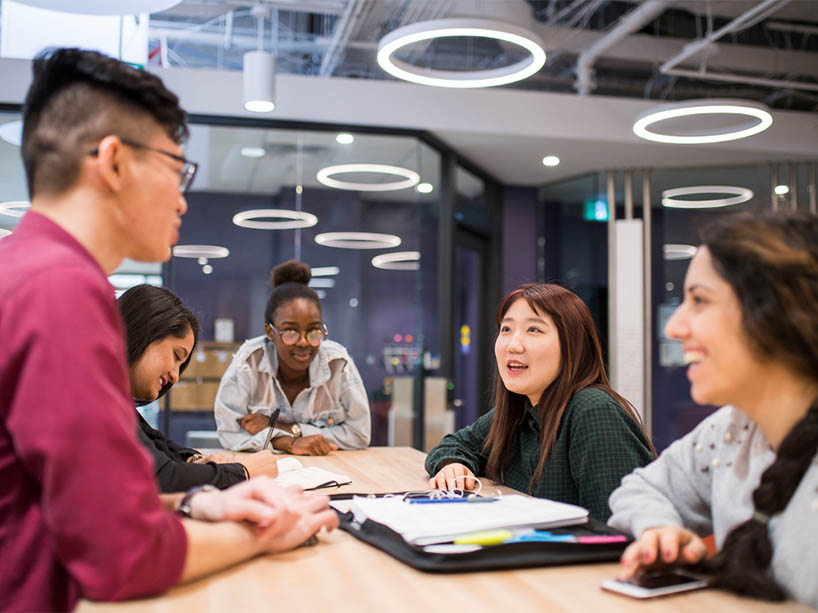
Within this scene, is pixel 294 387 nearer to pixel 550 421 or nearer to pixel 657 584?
pixel 550 421

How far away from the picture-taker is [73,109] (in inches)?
47.9

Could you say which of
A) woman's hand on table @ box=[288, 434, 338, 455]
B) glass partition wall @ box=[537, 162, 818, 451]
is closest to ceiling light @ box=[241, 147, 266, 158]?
woman's hand on table @ box=[288, 434, 338, 455]

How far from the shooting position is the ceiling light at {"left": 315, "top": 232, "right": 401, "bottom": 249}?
581cm

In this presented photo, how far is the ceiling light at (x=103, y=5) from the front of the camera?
2719 mm

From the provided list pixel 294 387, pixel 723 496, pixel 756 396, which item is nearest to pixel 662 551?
pixel 723 496

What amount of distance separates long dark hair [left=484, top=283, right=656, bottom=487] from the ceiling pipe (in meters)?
3.88

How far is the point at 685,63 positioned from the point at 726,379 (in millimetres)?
6444

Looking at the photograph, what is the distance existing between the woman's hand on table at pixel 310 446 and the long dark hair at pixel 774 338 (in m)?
1.99

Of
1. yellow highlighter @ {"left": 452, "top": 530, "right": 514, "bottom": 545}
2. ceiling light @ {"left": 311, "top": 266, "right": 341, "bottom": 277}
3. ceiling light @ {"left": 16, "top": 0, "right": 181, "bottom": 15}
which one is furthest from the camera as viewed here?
ceiling light @ {"left": 311, "top": 266, "right": 341, "bottom": 277}

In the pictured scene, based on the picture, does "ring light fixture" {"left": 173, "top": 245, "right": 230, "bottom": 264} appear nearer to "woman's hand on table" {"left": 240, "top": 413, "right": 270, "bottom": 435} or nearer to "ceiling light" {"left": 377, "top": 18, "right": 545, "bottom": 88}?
"ceiling light" {"left": 377, "top": 18, "right": 545, "bottom": 88}

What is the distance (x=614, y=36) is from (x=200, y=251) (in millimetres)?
3605

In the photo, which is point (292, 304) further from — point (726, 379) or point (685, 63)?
point (685, 63)

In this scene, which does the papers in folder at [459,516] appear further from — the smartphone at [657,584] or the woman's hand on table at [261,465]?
the woman's hand on table at [261,465]

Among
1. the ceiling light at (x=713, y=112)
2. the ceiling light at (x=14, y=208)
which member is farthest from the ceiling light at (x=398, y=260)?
the ceiling light at (x=14, y=208)
